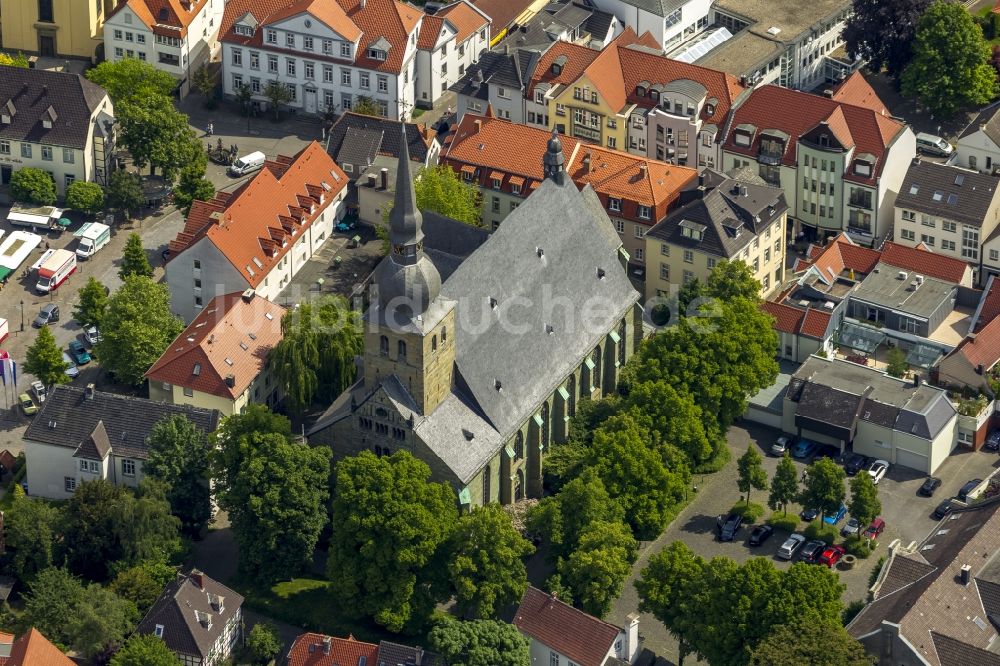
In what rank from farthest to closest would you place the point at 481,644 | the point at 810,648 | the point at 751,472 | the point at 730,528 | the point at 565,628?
the point at 751,472, the point at 730,528, the point at 565,628, the point at 481,644, the point at 810,648

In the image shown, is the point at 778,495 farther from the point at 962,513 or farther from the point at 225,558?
the point at 225,558

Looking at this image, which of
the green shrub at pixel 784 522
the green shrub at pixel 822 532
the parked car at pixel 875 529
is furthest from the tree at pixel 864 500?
the green shrub at pixel 784 522

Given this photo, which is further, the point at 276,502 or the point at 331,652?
the point at 276,502

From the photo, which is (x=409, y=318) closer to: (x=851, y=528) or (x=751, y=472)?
(x=751, y=472)

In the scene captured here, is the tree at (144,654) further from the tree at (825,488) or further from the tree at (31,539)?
the tree at (825,488)

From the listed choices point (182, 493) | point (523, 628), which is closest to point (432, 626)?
point (523, 628)

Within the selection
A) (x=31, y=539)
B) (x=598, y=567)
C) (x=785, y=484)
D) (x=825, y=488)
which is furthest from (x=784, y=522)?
(x=31, y=539)
